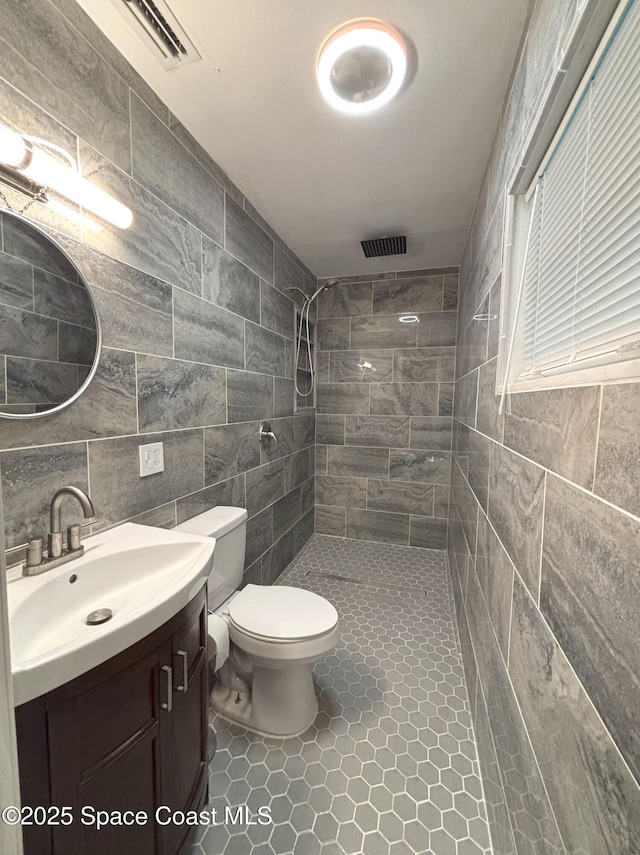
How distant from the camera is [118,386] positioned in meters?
1.10

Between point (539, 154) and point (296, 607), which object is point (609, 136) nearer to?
point (539, 154)

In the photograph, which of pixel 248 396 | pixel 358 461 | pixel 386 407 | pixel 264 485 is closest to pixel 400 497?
pixel 358 461

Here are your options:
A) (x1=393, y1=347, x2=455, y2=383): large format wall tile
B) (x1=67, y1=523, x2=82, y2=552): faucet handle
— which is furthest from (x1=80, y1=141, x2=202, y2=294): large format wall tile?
(x1=393, y1=347, x2=455, y2=383): large format wall tile

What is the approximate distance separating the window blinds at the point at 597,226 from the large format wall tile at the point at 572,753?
1.65ft

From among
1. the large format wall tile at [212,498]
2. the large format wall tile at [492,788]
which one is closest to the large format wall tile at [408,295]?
the large format wall tile at [212,498]

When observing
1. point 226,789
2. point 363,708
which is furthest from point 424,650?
point 226,789

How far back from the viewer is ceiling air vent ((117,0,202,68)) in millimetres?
938

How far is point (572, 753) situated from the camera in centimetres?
50

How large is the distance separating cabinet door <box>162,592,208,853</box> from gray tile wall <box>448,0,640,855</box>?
2.61 ft

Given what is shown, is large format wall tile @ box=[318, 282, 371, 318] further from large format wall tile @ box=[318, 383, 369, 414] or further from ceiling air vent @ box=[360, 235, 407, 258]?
large format wall tile @ box=[318, 383, 369, 414]

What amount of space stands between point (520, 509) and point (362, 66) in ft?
4.88

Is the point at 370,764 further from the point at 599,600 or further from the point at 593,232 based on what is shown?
the point at 593,232

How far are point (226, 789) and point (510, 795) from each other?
91 cm

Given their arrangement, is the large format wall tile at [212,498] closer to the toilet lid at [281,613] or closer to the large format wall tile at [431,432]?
the toilet lid at [281,613]
